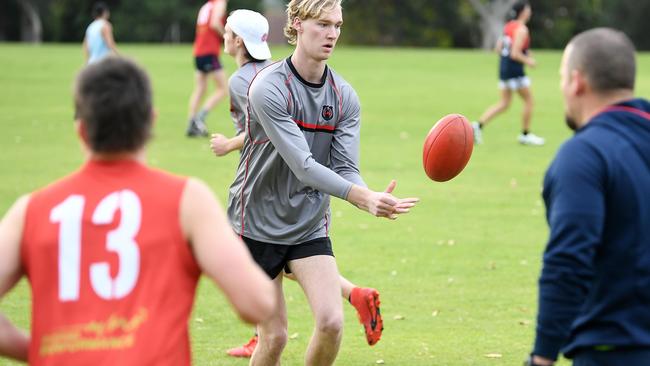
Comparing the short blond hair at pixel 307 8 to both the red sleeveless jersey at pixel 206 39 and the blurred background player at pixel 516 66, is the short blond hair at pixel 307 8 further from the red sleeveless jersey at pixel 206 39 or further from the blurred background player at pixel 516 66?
the red sleeveless jersey at pixel 206 39

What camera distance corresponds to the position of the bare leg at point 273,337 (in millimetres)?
5758

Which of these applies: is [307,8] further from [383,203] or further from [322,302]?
[322,302]

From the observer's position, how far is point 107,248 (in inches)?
121

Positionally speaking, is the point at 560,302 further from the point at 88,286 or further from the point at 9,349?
the point at 9,349

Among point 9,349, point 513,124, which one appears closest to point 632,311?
point 9,349

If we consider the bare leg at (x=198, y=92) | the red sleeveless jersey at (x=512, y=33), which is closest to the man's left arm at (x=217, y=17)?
the bare leg at (x=198, y=92)

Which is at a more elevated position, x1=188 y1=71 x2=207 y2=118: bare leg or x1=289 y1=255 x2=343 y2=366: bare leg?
x1=289 y1=255 x2=343 y2=366: bare leg

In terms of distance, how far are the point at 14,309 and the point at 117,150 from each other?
208 inches

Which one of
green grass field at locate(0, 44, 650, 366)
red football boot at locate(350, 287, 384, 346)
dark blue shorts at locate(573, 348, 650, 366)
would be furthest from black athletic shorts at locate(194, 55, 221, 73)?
dark blue shorts at locate(573, 348, 650, 366)

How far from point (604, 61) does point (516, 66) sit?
47.5 feet

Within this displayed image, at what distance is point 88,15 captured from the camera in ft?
218

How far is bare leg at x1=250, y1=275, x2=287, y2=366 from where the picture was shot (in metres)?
5.76

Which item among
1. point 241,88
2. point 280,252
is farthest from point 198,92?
point 280,252

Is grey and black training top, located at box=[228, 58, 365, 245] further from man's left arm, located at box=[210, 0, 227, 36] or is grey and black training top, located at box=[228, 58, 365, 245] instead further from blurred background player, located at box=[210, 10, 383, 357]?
man's left arm, located at box=[210, 0, 227, 36]
